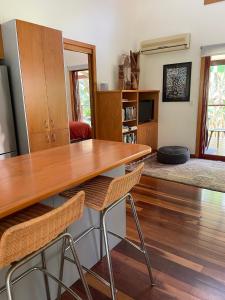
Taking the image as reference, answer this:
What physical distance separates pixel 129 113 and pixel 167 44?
1.73 meters

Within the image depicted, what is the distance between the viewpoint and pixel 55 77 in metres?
3.05

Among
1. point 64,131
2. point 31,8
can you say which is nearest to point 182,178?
point 64,131

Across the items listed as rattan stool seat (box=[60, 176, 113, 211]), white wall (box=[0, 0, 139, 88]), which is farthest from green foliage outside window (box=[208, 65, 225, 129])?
rattan stool seat (box=[60, 176, 113, 211])

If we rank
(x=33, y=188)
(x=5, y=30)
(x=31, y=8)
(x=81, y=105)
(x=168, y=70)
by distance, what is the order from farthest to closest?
(x=81, y=105), (x=168, y=70), (x=31, y=8), (x=5, y=30), (x=33, y=188)

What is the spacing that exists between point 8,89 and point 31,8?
4.17ft

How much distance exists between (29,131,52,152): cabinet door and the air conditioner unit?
330 centimetres

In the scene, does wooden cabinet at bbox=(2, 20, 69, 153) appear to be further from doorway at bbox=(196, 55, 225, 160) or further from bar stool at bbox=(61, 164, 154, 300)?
doorway at bbox=(196, 55, 225, 160)

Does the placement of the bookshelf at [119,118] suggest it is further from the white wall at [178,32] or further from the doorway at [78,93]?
the doorway at [78,93]

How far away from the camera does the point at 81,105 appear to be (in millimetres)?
6980

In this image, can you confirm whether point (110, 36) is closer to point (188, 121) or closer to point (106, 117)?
point (106, 117)

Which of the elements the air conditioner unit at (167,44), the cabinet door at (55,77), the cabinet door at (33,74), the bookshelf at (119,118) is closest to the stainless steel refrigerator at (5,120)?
the cabinet door at (33,74)

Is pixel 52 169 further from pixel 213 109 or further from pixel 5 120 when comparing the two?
pixel 213 109

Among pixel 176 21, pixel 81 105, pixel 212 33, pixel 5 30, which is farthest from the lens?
pixel 81 105

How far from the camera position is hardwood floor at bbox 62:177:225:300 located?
167 cm
